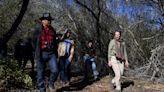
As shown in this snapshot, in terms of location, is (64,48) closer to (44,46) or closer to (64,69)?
(64,69)

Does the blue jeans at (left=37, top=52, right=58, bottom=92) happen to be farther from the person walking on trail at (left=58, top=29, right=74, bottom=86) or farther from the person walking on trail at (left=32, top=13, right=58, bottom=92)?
the person walking on trail at (left=58, top=29, right=74, bottom=86)

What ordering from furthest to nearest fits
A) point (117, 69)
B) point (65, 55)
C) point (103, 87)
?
point (65, 55) < point (103, 87) < point (117, 69)

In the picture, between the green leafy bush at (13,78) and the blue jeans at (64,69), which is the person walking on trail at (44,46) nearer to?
the green leafy bush at (13,78)

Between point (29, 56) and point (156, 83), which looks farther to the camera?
point (29, 56)

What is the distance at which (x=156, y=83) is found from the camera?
50.4 feet

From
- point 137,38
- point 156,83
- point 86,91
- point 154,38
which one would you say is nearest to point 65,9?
point 137,38

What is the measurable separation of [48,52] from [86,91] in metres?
2.21

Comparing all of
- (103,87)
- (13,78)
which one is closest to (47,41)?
(13,78)

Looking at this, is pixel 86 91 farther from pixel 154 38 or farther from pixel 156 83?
pixel 154 38

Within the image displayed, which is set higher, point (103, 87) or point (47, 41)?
point (47, 41)

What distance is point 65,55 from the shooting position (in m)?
14.0

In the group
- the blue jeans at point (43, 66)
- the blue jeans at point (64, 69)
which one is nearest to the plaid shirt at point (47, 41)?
the blue jeans at point (43, 66)

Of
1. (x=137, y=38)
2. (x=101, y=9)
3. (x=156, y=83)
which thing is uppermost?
(x=101, y=9)

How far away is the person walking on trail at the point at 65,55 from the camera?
13781 mm
